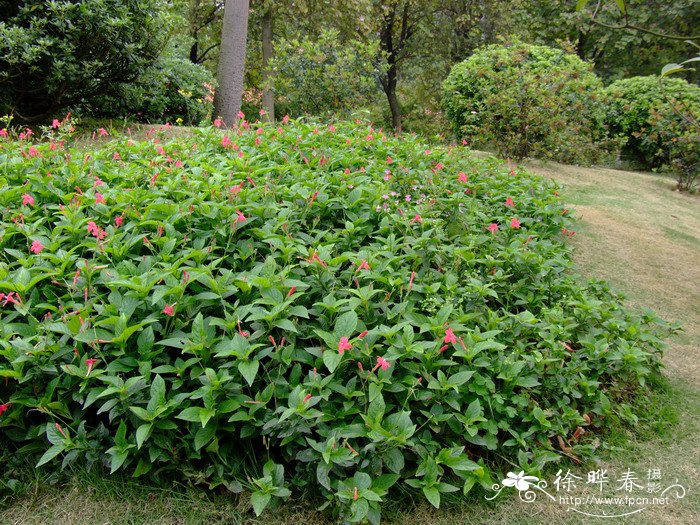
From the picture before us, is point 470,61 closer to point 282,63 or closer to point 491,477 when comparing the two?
point 282,63

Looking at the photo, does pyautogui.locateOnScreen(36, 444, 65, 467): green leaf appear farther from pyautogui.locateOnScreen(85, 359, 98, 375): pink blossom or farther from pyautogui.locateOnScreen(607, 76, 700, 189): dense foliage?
pyautogui.locateOnScreen(607, 76, 700, 189): dense foliage

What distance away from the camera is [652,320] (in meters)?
3.31

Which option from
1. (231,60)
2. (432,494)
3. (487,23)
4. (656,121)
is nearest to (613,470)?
(432,494)

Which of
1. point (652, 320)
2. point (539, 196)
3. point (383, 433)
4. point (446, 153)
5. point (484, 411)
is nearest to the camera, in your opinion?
point (383, 433)

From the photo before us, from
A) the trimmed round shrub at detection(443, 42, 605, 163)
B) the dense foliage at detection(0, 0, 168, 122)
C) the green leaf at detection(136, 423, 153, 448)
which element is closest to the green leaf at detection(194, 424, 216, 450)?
the green leaf at detection(136, 423, 153, 448)

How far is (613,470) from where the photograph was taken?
2492 mm

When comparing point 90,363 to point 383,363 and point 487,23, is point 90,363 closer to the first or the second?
point 383,363

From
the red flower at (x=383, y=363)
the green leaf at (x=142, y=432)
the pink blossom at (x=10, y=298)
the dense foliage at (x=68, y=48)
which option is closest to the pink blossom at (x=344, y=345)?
the red flower at (x=383, y=363)

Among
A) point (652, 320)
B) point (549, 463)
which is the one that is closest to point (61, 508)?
point (549, 463)

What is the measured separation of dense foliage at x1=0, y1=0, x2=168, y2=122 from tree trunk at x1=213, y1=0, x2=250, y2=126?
1595 millimetres

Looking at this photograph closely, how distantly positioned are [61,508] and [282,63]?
27.1 ft

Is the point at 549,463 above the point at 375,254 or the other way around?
the other way around

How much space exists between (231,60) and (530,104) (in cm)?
439

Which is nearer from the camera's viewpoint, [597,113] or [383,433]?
[383,433]
